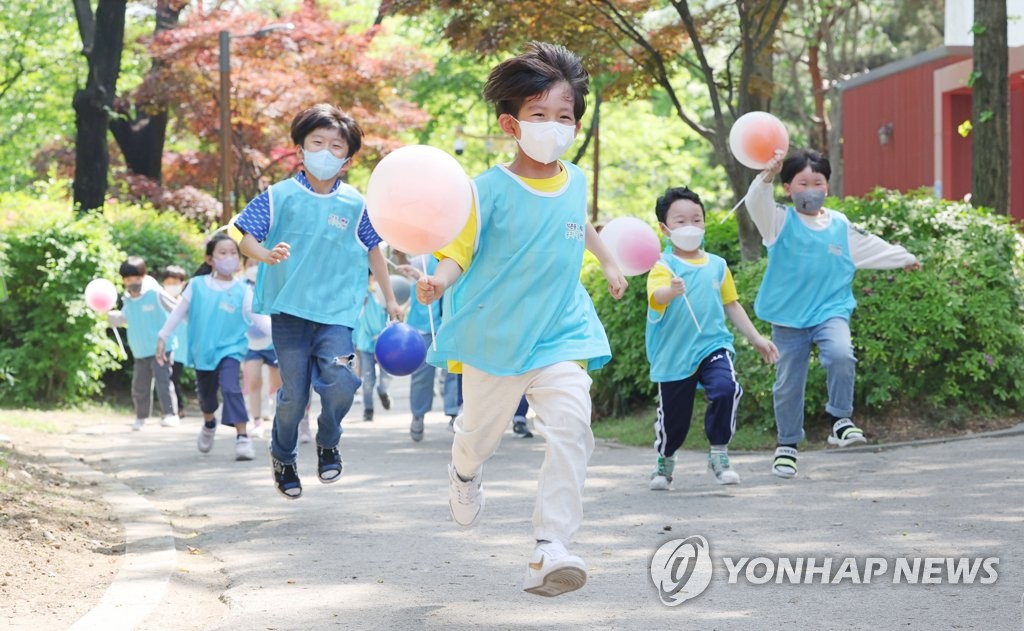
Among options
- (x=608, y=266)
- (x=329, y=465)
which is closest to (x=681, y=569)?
(x=608, y=266)

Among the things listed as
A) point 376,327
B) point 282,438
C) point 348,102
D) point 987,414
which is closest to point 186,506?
point 282,438

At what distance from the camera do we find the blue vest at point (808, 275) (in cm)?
820

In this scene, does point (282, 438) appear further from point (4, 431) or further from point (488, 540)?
point (4, 431)

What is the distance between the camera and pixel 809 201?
27.0 ft

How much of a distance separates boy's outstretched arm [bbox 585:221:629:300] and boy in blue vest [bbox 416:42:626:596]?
143 millimetres

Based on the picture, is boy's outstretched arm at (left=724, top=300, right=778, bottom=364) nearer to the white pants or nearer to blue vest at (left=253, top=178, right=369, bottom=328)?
blue vest at (left=253, top=178, right=369, bottom=328)

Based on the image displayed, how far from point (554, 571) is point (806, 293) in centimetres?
409

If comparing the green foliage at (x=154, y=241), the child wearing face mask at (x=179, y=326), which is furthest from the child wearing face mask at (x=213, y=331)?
the green foliage at (x=154, y=241)

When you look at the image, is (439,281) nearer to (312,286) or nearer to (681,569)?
(681,569)

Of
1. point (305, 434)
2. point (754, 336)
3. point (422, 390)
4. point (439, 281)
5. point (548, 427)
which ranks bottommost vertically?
point (305, 434)

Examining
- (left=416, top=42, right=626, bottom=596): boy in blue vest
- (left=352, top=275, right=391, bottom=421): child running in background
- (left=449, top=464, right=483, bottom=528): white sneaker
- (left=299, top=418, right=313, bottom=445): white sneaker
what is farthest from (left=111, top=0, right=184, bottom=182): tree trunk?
(left=416, top=42, right=626, bottom=596): boy in blue vest

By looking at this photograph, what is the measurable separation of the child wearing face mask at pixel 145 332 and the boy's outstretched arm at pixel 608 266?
910 centimetres

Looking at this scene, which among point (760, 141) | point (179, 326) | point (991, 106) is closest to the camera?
point (760, 141)

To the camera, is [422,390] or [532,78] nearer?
[532,78]
